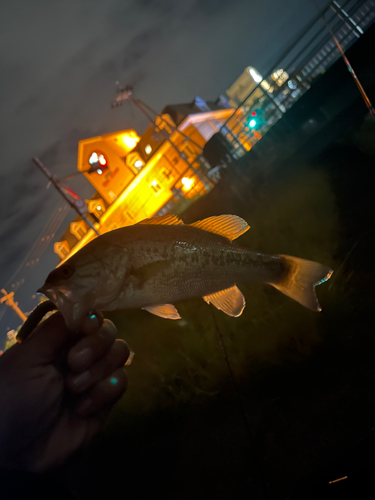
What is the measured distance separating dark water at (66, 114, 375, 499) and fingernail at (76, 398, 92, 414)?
2.50 metres

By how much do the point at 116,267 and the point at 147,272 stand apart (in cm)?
19

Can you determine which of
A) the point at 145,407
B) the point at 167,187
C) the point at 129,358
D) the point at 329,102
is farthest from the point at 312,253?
the point at 167,187

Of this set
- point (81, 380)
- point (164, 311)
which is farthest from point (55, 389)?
point (164, 311)

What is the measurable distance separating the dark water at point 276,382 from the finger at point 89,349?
8.65 feet

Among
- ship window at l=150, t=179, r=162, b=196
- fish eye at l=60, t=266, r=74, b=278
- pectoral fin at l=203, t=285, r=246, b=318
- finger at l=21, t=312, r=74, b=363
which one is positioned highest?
ship window at l=150, t=179, r=162, b=196

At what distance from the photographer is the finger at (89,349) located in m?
1.44

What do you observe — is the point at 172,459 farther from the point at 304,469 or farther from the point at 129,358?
the point at 129,358

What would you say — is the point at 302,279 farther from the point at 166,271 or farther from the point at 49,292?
the point at 49,292

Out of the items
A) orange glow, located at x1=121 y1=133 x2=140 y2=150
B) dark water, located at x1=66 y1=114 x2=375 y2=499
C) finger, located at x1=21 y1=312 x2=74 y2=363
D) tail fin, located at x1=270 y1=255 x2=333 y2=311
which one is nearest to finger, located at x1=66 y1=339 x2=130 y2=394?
finger, located at x1=21 y1=312 x2=74 y2=363

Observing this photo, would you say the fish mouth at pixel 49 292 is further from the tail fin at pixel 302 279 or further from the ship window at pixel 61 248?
the ship window at pixel 61 248

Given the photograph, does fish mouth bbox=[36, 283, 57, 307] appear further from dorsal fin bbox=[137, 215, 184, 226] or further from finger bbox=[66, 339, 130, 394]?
dorsal fin bbox=[137, 215, 184, 226]

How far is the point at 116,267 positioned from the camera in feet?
4.66

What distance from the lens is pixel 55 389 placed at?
145 cm

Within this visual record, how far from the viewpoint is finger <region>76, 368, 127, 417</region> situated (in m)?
1.57
